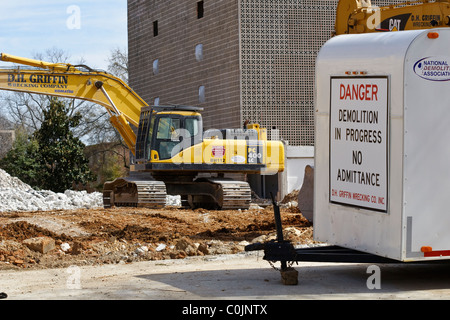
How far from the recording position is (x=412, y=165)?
8.70m

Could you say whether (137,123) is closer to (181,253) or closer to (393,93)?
(181,253)

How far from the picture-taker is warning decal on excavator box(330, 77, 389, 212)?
9.02 m

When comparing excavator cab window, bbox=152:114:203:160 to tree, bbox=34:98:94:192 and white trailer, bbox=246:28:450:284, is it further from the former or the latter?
tree, bbox=34:98:94:192

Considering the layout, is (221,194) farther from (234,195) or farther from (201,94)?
(201,94)

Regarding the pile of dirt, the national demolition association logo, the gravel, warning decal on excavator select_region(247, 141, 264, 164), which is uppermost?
the national demolition association logo

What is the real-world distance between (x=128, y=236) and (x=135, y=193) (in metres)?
9.30

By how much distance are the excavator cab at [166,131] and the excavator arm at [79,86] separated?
6.66 feet

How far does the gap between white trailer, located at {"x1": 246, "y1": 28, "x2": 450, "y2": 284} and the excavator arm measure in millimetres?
16402

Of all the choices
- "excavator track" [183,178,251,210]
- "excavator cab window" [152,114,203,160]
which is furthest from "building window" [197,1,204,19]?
"excavator cab window" [152,114,203,160]

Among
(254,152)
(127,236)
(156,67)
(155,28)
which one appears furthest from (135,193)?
(155,28)

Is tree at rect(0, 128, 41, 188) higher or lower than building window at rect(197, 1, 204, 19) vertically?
lower

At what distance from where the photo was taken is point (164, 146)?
23.7 metres

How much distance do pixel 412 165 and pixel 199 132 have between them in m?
15.5

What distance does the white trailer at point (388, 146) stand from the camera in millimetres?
8703
